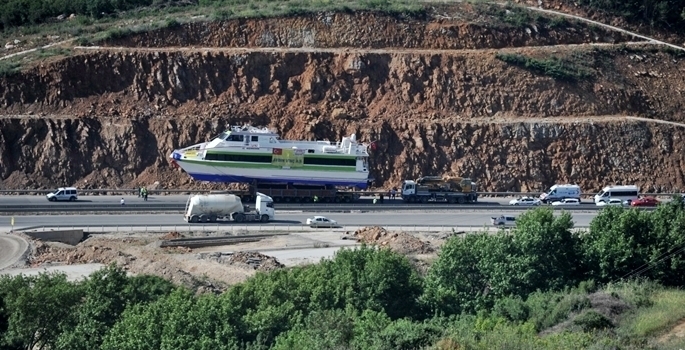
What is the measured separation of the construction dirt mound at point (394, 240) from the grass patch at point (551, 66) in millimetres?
23807

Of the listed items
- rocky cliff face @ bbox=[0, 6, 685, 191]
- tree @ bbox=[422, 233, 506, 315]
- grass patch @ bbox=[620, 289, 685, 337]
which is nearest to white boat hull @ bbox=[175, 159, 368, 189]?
rocky cliff face @ bbox=[0, 6, 685, 191]

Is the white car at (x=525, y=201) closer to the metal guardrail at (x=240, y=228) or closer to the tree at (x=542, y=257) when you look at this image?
the metal guardrail at (x=240, y=228)

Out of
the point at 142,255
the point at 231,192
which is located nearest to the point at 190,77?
the point at 231,192

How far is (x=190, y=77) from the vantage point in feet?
266

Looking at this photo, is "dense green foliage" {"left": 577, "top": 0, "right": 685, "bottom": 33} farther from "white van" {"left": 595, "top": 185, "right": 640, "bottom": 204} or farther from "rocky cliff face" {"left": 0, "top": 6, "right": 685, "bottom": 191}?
"white van" {"left": 595, "top": 185, "right": 640, "bottom": 204}

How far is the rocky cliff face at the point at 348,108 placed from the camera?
7644cm

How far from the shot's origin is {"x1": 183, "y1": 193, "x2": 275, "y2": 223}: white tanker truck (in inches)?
2648

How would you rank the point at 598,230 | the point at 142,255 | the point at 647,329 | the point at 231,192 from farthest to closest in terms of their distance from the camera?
the point at 231,192 → the point at 142,255 → the point at 598,230 → the point at 647,329

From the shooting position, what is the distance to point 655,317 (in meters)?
43.2

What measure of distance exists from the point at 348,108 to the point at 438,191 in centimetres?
898

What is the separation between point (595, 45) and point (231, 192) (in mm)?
27740

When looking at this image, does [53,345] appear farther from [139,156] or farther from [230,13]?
[230,13]

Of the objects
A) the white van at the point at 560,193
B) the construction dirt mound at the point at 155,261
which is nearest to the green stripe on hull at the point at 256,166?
the white van at the point at 560,193

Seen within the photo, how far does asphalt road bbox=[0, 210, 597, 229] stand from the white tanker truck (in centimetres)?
48
